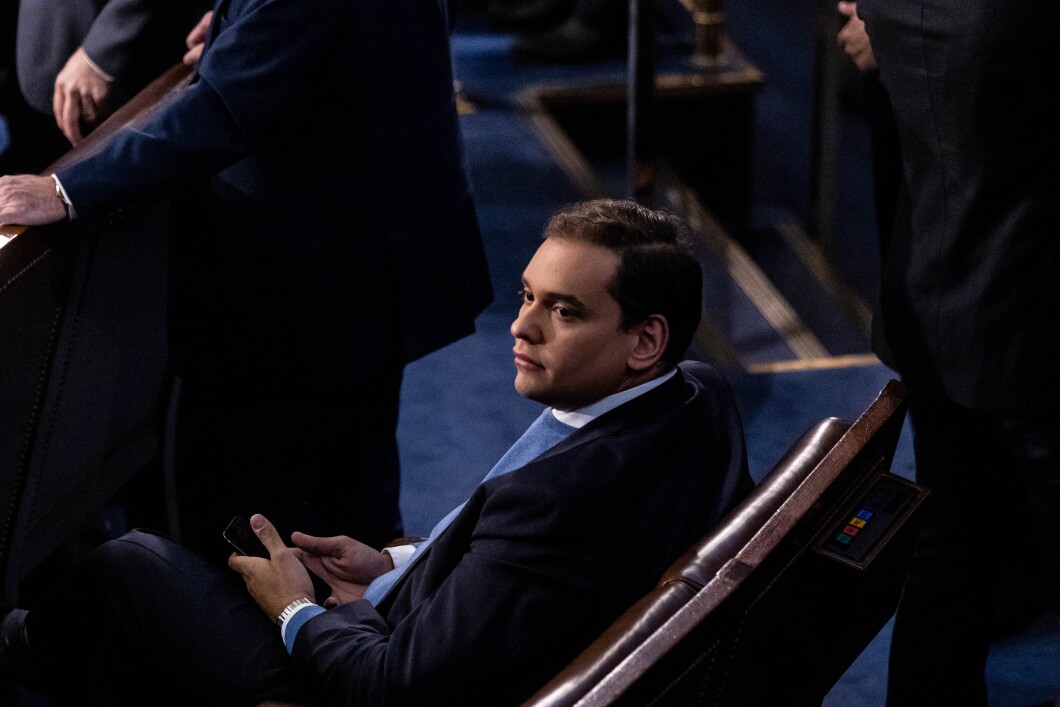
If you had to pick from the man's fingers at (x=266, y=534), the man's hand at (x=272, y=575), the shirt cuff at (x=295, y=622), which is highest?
the man's fingers at (x=266, y=534)

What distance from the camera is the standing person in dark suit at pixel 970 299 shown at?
72.0 inches

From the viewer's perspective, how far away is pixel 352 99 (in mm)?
2287

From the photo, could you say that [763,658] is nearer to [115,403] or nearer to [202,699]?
[202,699]

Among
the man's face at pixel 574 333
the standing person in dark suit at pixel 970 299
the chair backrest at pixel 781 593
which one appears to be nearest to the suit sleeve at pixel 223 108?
the man's face at pixel 574 333

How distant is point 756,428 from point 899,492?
163cm

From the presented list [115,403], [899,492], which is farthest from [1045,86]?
[115,403]

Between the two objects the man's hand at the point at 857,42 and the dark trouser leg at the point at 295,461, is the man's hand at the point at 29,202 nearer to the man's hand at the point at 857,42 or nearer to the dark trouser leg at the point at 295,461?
the dark trouser leg at the point at 295,461

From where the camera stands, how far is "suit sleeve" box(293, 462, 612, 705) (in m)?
1.48

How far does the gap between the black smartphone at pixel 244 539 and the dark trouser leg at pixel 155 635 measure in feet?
0.14

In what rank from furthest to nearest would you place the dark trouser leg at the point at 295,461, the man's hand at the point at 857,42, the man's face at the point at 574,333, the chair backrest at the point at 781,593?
1. the dark trouser leg at the point at 295,461
2. the man's hand at the point at 857,42
3. the man's face at the point at 574,333
4. the chair backrest at the point at 781,593

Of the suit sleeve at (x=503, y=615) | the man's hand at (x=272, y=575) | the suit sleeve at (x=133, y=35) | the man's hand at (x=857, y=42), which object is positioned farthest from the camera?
the suit sleeve at (x=133, y=35)

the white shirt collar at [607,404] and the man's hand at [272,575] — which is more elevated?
the white shirt collar at [607,404]

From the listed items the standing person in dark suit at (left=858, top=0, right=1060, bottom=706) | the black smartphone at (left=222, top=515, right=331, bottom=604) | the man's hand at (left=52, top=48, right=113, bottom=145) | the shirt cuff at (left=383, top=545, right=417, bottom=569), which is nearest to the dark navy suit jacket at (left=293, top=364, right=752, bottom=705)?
the black smartphone at (left=222, top=515, right=331, bottom=604)

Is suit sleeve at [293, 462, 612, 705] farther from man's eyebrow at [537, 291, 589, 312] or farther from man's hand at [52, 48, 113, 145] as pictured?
man's hand at [52, 48, 113, 145]
